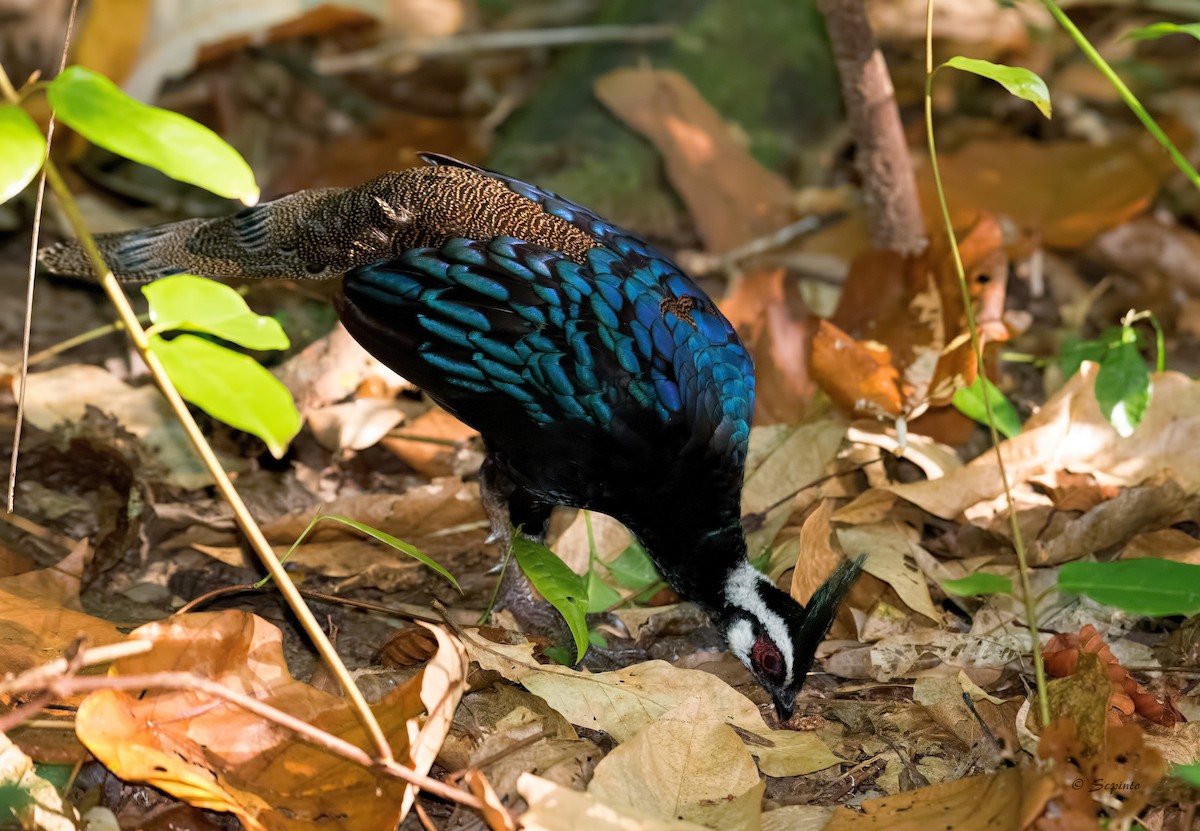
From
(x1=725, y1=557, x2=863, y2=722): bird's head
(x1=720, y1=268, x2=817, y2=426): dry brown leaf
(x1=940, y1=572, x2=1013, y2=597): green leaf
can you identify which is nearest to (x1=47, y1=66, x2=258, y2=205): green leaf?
(x1=940, y1=572, x2=1013, y2=597): green leaf

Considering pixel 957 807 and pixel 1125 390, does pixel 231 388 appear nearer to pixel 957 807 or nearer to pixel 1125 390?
pixel 957 807

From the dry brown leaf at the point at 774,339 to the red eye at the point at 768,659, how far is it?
124 centimetres

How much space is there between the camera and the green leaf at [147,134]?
202 cm

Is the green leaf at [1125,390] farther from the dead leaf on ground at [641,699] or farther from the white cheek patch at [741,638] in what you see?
the dead leaf on ground at [641,699]

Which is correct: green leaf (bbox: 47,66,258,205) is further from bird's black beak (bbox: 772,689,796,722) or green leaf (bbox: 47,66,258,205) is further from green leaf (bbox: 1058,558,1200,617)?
bird's black beak (bbox: 772,689,796,722)

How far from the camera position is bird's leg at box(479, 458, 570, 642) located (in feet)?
13.7

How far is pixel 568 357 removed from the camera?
3672mm

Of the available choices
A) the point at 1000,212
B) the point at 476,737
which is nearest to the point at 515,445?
the point at 476,737

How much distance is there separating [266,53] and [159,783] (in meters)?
5.73

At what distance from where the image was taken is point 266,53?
24.4ft

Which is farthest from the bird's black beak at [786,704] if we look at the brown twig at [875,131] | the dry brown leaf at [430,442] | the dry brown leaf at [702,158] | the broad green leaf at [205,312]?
the dry brown leaf at [702,158]

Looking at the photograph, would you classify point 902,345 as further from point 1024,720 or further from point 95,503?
point 95,503

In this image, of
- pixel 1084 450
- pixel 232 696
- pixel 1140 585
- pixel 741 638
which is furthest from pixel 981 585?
pixel 232 696

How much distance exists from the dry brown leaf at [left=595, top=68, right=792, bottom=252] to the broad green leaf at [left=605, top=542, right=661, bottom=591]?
204 centimetres
